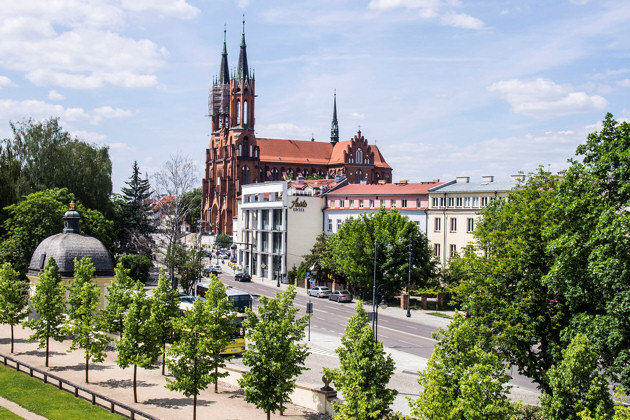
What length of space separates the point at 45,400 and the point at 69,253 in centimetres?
2316

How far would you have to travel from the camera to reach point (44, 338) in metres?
34.3

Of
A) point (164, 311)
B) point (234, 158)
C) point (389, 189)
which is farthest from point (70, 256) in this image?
point (234, 158)

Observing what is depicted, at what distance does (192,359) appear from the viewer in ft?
86.0

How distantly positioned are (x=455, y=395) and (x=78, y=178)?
59759 millimetres

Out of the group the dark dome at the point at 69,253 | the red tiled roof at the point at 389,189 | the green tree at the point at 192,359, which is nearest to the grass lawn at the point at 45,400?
the green tree at the point at 192,359

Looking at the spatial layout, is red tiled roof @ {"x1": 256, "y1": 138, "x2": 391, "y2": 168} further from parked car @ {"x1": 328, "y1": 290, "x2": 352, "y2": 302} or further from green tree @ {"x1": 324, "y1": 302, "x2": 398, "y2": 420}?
green tree @ {"x1": 324, "y1": 302, "x2": 398, "y2": 420}

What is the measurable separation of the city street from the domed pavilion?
635 inches

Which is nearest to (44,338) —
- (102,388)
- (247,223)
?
(102,388)

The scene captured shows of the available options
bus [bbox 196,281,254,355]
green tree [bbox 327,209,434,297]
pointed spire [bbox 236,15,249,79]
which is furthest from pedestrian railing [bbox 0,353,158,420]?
pointed spire [bbox 236,15,249,79]

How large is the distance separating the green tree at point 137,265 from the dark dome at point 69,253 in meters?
11.2

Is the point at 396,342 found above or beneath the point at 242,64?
beneath

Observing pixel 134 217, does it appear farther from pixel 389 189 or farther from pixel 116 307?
pixel 116 307

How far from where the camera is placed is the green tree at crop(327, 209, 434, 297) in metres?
56.7

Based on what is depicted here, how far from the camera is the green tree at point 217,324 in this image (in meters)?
26.1
